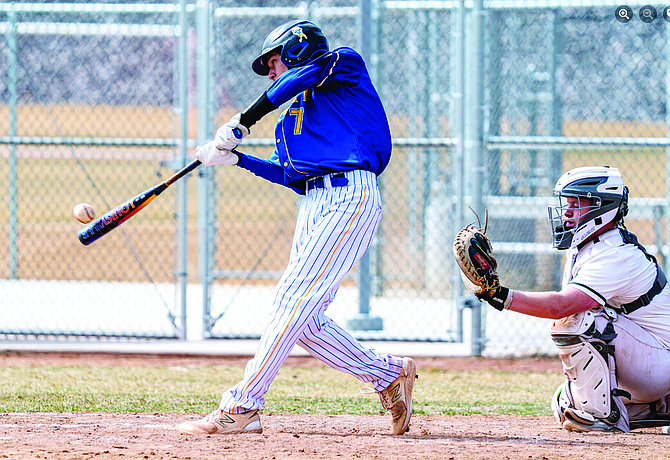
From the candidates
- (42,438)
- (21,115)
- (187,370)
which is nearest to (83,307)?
(187,370)

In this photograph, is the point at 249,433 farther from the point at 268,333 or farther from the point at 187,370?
the point at 187,370

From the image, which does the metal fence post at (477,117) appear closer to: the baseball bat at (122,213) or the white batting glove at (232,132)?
the baseball bat at (122,213)

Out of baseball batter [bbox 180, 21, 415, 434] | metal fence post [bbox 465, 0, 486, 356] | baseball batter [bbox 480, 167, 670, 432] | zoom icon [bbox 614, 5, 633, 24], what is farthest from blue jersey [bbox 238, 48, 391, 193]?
zoom icon [bbox 614, 5, 633, 24]

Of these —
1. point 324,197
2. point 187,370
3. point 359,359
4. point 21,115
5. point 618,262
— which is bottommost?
point 187,370

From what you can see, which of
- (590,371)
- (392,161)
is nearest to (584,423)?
(590,371)

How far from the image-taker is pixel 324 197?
4.26 meters

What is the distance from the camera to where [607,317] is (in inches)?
171

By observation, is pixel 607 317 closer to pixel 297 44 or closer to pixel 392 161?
pixel 297 44

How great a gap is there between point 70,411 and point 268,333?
1.45m

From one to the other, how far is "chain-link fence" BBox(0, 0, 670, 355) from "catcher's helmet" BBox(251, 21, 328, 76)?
2444mm

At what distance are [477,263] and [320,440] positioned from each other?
3.26 feet

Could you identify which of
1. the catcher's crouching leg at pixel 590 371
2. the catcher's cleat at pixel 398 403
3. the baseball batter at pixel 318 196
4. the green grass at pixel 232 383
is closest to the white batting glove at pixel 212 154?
the baseball batter at pixel 318 196

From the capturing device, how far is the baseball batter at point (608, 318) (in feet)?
14.0

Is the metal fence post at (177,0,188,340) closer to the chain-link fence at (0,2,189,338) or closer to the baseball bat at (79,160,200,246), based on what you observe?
the chain-link fence at (0,2,189,338)
